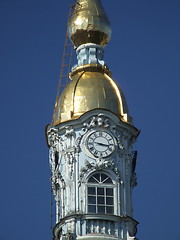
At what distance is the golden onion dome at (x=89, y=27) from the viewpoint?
100 meters

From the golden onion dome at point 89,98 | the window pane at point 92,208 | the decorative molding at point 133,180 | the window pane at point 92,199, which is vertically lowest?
the window pane at point 92,208

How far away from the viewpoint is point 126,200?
92.3 meters

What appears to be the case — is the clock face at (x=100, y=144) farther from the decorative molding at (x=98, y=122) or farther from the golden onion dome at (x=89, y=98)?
the golden onion dome at (x=89, y=98)

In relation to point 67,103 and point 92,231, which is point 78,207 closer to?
point 92,231

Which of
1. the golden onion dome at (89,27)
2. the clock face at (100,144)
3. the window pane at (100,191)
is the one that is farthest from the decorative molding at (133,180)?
the golden onion dome at (89,27)

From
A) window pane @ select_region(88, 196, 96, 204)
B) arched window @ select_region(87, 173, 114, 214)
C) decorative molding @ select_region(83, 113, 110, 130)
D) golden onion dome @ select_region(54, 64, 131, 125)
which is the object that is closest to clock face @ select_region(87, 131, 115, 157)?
decorative molding @ select_region(83, 113, 110, 130)

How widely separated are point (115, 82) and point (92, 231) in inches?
590

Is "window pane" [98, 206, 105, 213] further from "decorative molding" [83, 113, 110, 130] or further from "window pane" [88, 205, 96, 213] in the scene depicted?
"decorative molding" [83, 113, 110, 130]

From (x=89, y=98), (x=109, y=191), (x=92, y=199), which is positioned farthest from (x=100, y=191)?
(x=89, y=98)

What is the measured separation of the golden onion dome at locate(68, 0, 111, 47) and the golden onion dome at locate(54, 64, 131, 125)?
4.19m

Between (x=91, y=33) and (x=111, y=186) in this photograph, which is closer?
(x=111, y=186)

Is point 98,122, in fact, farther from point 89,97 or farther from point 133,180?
point 133,180

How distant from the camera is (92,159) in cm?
9238

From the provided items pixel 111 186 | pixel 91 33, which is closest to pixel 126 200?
pixel 111 186
